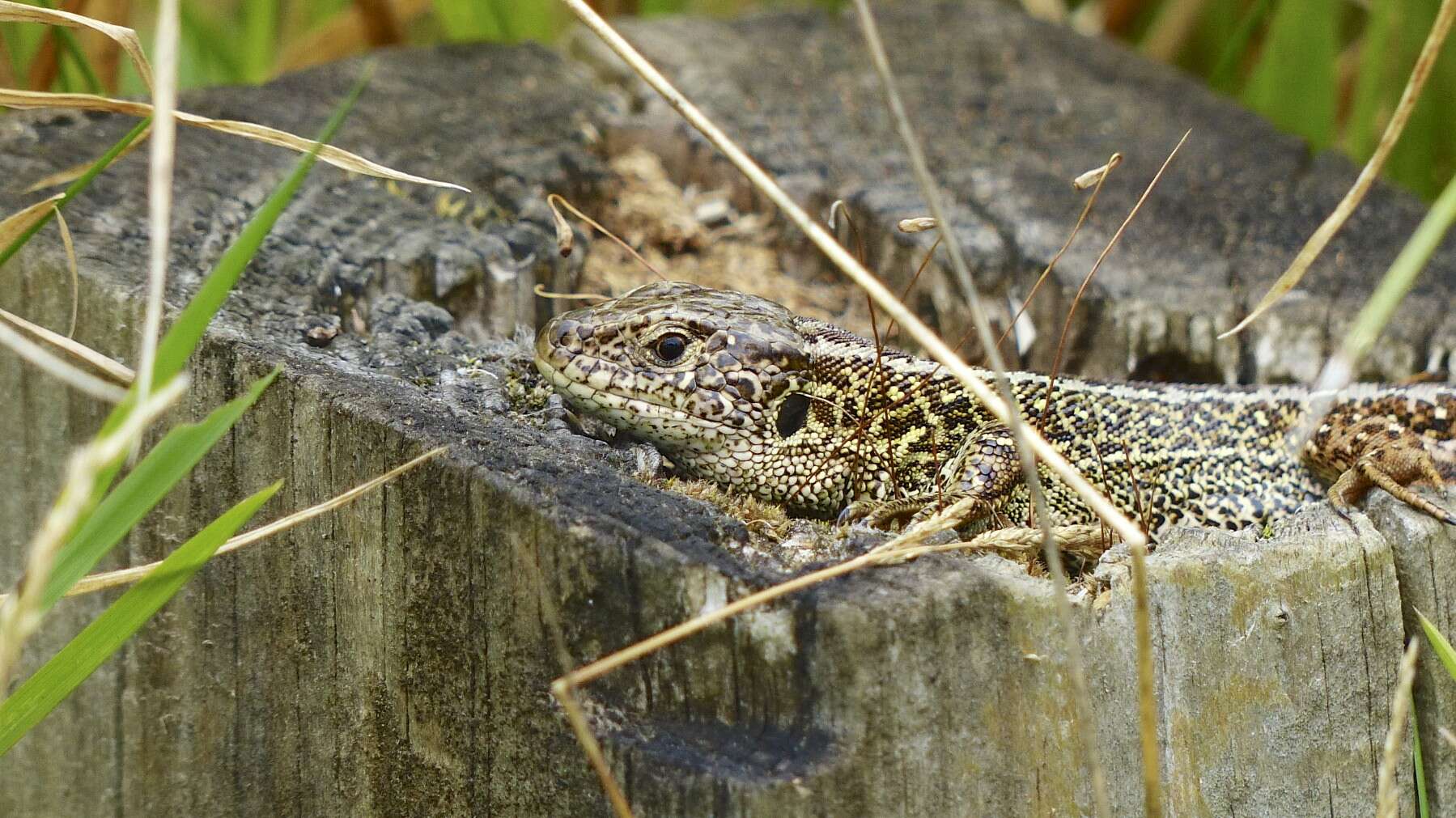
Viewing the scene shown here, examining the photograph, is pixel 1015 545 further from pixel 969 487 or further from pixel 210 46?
pixel 210 46

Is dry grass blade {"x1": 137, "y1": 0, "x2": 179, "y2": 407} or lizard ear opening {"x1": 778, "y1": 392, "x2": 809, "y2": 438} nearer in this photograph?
dry grass blade {"x1": 137, "y1": 0, "x2": 179, "y2": 407}

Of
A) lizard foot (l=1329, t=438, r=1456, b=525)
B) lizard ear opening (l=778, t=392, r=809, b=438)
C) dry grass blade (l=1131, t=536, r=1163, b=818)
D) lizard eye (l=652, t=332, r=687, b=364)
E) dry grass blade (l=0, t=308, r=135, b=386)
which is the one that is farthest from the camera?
lizard ear opening (l=778, t=392, r=809, b=438)

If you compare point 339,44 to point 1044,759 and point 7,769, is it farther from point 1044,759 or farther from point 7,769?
point 1044,759

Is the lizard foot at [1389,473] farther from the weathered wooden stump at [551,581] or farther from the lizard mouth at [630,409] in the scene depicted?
the lizard mouth at [630,409]

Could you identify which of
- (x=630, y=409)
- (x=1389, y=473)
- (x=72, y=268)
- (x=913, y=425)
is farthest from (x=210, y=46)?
(x=1389, y=473)

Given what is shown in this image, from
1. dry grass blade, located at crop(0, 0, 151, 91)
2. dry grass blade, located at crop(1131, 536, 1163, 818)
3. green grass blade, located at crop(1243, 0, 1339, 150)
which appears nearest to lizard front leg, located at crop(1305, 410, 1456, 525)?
dry grass blade, located at crop(1131, 536, 1163, 818)

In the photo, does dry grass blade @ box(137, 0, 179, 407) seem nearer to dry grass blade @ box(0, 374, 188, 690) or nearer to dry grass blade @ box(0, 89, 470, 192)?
dry grass blade @ box(0, 374, 188, 690)

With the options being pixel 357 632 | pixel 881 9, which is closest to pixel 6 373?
pixel 357 632
